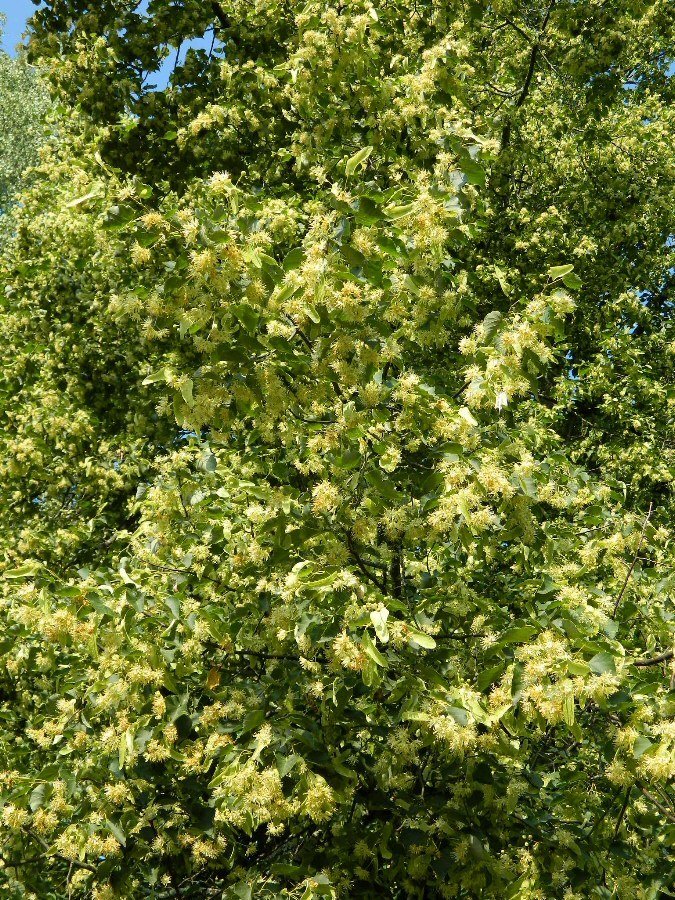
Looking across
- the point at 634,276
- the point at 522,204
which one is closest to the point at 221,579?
the point at 522,204

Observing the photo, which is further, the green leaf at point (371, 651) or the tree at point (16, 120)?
the tree at point (16, 120)

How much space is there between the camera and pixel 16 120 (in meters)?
21.0

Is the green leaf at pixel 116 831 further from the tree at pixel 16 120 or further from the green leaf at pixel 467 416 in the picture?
the tree at pixel 16 120

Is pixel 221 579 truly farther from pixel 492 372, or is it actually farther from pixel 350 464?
pixel 492 372

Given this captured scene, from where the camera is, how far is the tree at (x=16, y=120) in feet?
64.7

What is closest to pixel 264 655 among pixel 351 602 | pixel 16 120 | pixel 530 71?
pixel 351 602

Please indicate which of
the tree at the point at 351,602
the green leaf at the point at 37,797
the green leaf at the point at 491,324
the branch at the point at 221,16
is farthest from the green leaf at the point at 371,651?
the branch at the point at 221,16

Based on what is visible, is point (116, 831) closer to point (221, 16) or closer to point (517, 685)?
point (517, 685)

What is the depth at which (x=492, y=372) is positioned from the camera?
3.09 metres

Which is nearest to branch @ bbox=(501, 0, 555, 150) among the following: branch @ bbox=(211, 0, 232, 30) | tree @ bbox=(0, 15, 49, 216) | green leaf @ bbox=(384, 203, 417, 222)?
branch @ bbox=(211, 0, 232, 30)

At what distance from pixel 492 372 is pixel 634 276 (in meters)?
6.92

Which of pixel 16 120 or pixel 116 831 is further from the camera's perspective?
pixel 16 120

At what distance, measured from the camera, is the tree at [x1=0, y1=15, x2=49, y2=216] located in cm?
1973

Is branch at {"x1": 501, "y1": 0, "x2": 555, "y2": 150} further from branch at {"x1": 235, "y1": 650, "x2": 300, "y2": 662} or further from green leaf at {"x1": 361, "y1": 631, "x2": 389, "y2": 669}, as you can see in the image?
green leaf at {"x1": 361, "y1": 631, "x2": 389, "y2": 669}
